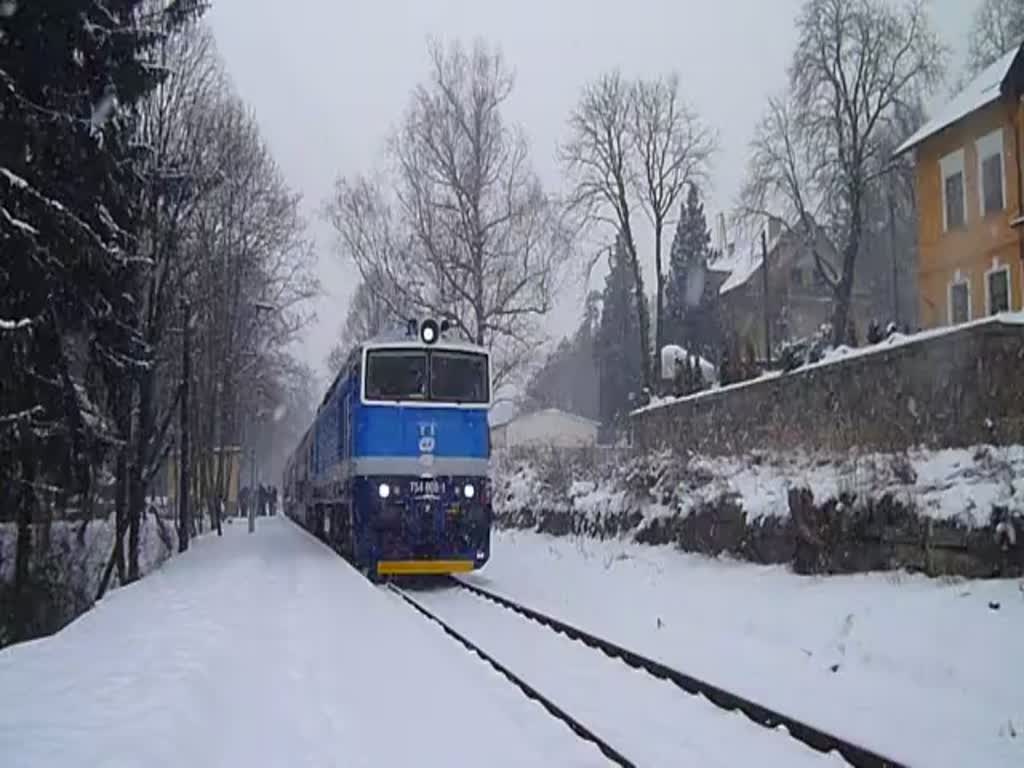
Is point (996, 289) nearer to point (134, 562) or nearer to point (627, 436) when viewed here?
point (627, 436)

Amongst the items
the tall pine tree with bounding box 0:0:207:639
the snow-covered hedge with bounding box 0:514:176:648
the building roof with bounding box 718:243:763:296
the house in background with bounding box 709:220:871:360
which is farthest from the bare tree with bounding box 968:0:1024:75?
the building roof with bounding box 718:243:763:296

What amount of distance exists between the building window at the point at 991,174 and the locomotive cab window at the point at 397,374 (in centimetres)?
1743

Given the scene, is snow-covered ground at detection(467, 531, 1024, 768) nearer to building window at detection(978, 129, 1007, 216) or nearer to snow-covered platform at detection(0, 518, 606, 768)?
snow-covered platform at detection(0, 518, 606, 768)

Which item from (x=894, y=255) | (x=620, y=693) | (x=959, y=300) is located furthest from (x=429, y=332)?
(x=894, y=255)

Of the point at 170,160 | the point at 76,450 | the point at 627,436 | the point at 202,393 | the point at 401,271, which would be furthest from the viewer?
the point at 401,271

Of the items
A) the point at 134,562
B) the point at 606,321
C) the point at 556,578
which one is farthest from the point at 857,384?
the point at 606,321

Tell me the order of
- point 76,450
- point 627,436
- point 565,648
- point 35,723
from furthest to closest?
1. point 627,436
2. point 76,450
3. point 565,648
4. point 35,723

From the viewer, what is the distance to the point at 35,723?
682cm

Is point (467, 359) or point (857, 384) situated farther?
point (467, 359)

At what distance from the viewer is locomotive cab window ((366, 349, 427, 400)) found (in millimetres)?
17766

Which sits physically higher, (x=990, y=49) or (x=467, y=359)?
(x=990, y=49)

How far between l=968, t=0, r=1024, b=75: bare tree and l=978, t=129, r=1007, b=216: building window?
538cm

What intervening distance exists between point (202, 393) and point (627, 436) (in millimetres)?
16596

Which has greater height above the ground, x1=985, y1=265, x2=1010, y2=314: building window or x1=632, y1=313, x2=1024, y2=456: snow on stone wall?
x1=985, y1=265, x2=1010, y2=314: building window
